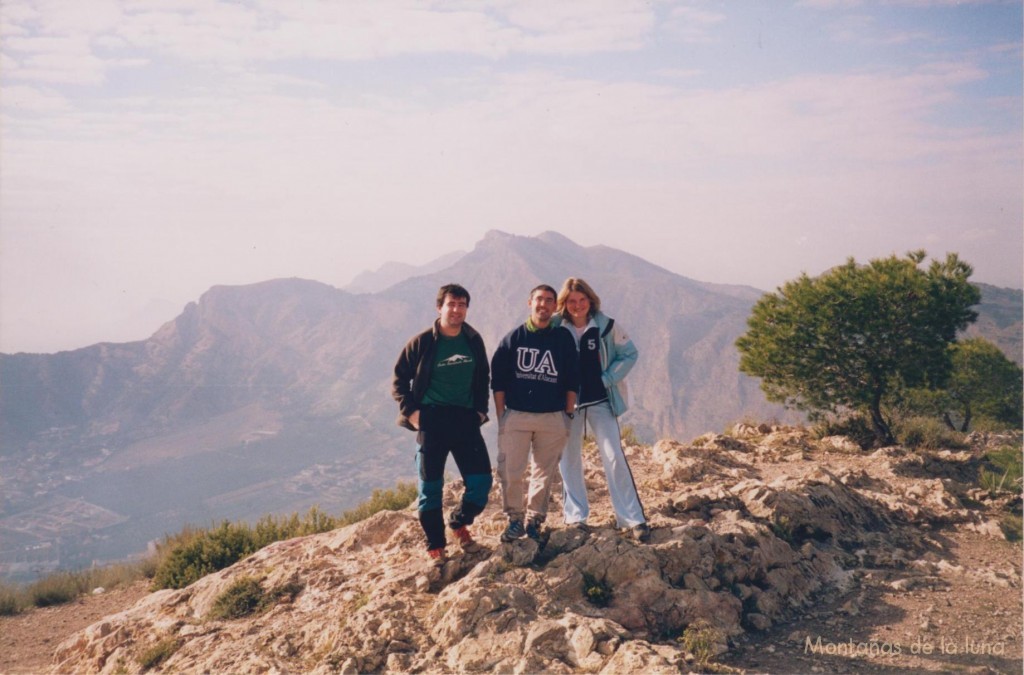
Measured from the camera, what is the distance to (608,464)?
5.68 meters

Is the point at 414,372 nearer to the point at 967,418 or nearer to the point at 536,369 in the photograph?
the point at 536,369

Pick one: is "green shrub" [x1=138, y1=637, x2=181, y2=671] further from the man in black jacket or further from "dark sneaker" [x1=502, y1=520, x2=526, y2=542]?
"dark sneaker" [x1=502, y1=520, x2=526, y2=542]

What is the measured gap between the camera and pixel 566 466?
5.92 m

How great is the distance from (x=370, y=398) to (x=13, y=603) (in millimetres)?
175722

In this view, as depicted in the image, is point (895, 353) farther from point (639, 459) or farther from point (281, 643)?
point (281, 643)

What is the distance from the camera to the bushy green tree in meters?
11.9

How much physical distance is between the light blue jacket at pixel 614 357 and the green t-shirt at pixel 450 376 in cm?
97

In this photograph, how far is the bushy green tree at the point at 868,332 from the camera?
1195 centimetres

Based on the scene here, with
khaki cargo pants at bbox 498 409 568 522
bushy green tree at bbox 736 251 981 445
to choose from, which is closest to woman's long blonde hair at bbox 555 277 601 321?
khaki cargo pants at bbox 498 409 568 522

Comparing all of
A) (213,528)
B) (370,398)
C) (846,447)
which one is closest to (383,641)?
(213,528)

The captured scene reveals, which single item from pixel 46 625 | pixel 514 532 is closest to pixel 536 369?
pixel 514 532

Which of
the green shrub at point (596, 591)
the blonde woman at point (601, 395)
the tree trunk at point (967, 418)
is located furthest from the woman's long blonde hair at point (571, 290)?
the tree trunk at point (967, 418)

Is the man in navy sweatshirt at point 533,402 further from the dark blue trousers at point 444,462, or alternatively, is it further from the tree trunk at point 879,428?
the tree trunk at point 879,428

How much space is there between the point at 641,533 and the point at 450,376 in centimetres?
229
